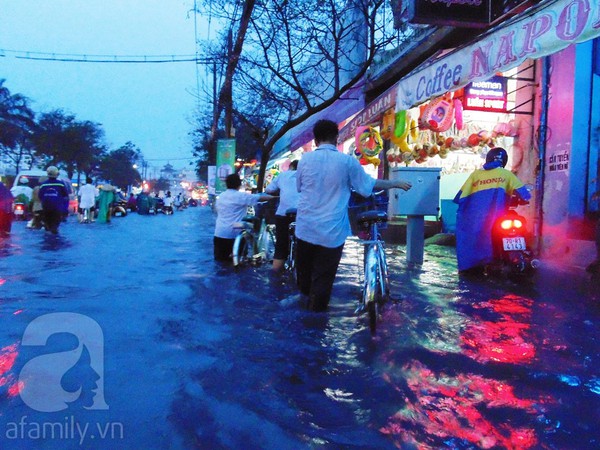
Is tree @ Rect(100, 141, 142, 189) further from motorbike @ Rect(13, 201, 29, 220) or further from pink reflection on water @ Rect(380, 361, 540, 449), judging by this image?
pink reflection on water @ Rect(380, 361, 540, 449)

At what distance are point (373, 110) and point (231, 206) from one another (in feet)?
21.6

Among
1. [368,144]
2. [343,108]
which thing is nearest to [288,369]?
[368,144]

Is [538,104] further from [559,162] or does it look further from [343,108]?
A: [343,108]

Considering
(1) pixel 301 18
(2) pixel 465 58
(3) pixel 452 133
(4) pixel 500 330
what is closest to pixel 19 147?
(1) pixel 301 18

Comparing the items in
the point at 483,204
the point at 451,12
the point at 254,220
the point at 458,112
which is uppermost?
the point at 451,12

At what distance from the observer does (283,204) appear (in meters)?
7.18

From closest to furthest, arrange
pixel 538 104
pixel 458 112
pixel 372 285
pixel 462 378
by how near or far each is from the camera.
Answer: pixel 462 378 → pixel 372 285 → pixel 538 104 → pixel 458 112

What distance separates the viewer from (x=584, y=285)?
22.2ft

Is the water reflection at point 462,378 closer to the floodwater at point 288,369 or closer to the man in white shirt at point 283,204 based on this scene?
the floodwater at point 288,369

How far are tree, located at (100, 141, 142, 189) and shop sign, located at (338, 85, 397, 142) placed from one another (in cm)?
5531

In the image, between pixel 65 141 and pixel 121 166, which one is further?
pixel 121 166

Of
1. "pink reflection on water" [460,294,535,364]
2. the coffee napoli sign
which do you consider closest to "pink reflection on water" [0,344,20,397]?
"pink reflection on water" [460,294,535,364]

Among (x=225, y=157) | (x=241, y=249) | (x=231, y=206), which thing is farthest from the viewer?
(x=225, y=157)

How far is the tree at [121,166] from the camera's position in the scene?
68825 mm
